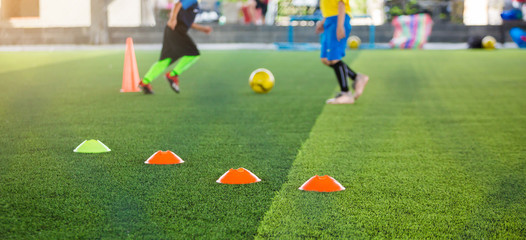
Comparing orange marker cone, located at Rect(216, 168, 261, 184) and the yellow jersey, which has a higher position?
the yellow jersey

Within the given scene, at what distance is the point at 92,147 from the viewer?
505cm

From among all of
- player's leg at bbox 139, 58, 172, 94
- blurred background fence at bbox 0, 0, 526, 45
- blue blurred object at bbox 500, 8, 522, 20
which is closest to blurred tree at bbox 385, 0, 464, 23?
blurred background fence at bbox 0, 0, 526, 45

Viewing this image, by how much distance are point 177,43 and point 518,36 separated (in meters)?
19.6

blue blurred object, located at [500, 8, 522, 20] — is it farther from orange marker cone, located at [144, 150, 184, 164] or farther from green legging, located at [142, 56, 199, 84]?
orange marker cone, located at [144, 150, 184, 164]

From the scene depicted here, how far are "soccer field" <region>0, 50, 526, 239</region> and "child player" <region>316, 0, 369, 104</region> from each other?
13.0 inches

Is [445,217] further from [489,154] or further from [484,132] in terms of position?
[484,132]

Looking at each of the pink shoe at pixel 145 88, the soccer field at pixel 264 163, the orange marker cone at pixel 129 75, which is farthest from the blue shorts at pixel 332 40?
the orange marker cone at pixel 129 75

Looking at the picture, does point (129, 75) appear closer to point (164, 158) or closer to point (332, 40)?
point (332, 40)

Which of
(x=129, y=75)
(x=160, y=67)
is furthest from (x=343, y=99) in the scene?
(x=129, y=75)

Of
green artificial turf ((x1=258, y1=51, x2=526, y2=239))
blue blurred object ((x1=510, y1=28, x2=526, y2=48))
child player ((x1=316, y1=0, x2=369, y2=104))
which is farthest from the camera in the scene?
blue blurred object ((x1=510, y1=28, x2=526, y2=48))

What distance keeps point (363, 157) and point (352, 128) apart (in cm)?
146

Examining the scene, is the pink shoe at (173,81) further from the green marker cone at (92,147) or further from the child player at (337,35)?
the green marker cone at (92,147)

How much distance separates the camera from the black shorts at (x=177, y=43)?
29.5ft

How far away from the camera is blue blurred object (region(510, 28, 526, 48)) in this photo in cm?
2522
